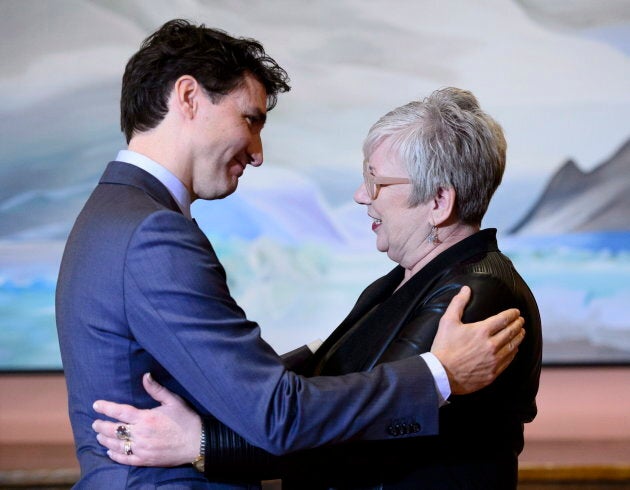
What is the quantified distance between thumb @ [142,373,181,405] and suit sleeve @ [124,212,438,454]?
6cm

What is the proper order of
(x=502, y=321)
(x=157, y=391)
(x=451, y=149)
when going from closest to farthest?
(x=157, y=391)
(x=502, y=321)
(x=451, y=149)

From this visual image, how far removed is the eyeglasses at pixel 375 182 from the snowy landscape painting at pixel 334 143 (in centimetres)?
195

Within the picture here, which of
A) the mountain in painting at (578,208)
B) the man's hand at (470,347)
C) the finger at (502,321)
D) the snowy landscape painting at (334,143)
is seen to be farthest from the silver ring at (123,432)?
the mountain in painting at (578,208)

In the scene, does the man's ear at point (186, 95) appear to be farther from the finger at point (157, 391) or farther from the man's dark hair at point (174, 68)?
the finger at point (157, 391)

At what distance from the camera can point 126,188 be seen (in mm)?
1711

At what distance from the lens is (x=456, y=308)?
1725 mm

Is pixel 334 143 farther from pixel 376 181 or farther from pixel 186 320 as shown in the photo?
pixel 186 320

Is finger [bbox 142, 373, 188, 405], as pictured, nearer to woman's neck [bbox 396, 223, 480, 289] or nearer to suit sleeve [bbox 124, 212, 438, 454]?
suit sleeve [bbox 124, 212, 438, 454]

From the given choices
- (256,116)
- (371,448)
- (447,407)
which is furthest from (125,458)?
(256,116)

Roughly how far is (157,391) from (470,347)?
1.98ft

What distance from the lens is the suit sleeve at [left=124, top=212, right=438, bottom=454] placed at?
1.54m

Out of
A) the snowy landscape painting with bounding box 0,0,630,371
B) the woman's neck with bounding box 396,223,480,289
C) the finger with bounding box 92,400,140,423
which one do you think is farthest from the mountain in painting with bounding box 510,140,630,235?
the finger with bounding box 92,400,140,423

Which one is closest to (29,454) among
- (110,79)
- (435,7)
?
(110,79)

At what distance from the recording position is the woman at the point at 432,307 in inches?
70.3
